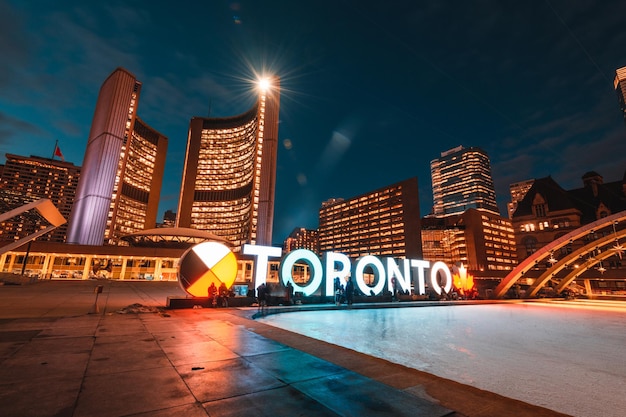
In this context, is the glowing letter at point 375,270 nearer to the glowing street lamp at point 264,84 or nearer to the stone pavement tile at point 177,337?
the stone pavement tile at point 177,337

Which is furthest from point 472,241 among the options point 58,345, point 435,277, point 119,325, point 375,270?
point 58,345

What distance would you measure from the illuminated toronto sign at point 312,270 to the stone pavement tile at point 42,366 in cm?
1054

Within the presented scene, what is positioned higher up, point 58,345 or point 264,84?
point 264,84

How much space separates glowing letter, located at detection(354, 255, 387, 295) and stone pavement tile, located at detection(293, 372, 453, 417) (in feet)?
63.6

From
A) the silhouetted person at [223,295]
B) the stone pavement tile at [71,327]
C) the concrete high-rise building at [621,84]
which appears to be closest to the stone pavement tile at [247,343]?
the stone pavement tile at [71,327]

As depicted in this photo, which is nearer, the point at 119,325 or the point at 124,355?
the point at 124,355

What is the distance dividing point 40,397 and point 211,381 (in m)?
2.09

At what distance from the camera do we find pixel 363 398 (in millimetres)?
3820

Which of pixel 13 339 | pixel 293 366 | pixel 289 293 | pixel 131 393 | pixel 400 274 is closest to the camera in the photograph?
pixel 131 393

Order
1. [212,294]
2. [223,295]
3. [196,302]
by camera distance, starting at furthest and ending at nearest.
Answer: [223,295]
[212,294]
[196,302]

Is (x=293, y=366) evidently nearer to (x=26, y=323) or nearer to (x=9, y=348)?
(x=9, y=348)

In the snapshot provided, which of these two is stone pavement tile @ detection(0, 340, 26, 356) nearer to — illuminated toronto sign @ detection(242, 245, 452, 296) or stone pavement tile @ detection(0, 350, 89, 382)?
stone pavement tile @ detection(0, 350, 89, 382)

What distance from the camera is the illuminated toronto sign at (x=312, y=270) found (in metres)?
16.2

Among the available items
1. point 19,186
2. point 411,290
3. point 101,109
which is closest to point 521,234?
point 411,290
